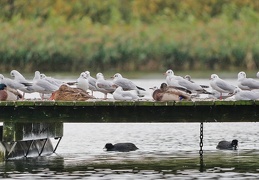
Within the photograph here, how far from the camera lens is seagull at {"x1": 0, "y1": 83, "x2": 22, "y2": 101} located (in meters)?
33.3

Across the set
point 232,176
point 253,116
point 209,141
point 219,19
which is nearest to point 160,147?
point 209,141

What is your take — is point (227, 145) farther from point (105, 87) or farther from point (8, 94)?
point (8, 94)

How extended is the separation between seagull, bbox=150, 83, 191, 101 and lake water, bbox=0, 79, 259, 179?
4.59 ft

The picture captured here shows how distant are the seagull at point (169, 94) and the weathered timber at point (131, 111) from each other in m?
0.43

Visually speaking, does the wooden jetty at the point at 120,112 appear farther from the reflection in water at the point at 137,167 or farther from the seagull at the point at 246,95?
the reflection in water at the point at 137,167

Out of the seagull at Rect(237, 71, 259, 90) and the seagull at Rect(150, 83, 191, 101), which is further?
the seagull at Rect(237, 71, 259, 90)

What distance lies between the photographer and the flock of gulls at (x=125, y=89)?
107ft

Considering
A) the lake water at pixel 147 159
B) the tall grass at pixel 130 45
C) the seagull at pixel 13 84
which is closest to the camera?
the lake water at pixel 147 159

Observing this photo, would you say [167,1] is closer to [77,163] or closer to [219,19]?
[219,19]

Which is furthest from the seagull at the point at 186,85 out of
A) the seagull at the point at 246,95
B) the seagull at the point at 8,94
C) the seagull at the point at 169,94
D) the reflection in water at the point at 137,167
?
the seagull at the point at 8,94

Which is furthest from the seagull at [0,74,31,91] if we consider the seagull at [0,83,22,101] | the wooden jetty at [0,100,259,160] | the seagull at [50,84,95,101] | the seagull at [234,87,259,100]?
the seagull at [234,87,259,100]

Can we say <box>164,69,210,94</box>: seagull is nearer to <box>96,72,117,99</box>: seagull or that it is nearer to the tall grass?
<box>96,72,117,99</box>: seagull

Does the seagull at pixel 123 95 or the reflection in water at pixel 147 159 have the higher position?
the seagull at pixel 123 95

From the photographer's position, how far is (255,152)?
35156mm
